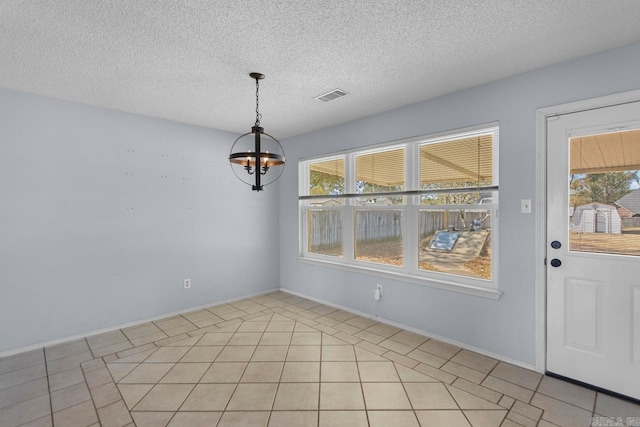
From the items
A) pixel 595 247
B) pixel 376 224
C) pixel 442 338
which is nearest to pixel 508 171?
pixel 595 247

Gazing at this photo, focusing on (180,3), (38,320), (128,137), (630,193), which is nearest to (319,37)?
(180,3)

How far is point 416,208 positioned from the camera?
3.38 m

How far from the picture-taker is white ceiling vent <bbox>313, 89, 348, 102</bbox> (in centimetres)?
297

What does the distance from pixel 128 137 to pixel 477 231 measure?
3999mm

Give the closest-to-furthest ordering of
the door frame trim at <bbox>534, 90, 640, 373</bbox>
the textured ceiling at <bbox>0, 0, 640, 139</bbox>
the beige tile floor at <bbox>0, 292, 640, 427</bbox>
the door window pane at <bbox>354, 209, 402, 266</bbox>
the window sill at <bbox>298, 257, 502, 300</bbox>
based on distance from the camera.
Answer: the textured ceiling at <bbox>0, 0, 640, 139</bbox> < the beige tile floor at <bbox>0, 292, 640, 427</bbox> < the door frame trim at <bbox>534, 90, 640, 373</bbox> < the window sill at <bbox>298, 257, 502, 300</bbox> < the door window pane at <bbox>354, 209, 402, 266</bbox>

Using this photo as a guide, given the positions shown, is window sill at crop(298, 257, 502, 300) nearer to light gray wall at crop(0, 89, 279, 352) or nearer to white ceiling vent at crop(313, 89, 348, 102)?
light gray wall at crop(0, 89, 279, 352)

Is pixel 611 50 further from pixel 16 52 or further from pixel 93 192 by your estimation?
pixel 93 192

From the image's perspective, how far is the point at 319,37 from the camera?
207 cm

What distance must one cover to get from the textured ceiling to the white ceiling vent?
0.28 ft

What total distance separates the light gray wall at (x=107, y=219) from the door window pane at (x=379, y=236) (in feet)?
5.87

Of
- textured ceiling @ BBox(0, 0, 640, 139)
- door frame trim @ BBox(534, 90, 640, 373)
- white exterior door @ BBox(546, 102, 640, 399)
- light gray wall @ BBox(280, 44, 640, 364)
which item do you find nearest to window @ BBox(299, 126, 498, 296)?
light gray wall @ BBox(280, 44, 640, 364)

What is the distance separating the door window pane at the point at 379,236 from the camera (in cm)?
359

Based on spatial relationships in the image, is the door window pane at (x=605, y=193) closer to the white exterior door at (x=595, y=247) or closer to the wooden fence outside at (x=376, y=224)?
the white exterior door at (x=595, y=247)

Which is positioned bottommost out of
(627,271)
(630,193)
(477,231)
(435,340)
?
(435,340)
